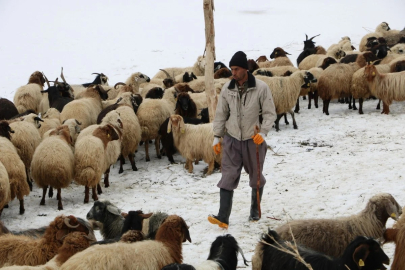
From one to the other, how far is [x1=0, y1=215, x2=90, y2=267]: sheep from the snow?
1555mm

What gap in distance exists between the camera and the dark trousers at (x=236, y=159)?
6.41 meters

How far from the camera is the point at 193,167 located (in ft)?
33.2

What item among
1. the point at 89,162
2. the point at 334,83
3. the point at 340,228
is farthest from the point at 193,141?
the point at 340,228

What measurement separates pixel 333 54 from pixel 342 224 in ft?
44.4

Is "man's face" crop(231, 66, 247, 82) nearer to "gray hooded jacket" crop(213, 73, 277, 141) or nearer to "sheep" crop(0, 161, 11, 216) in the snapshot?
Result: "gray hooded jacket" crop(213, 73, 277, 141)

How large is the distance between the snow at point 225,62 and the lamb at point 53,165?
46 cm

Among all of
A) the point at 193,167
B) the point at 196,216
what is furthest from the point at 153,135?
the point at 196,216

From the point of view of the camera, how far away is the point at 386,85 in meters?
12.1

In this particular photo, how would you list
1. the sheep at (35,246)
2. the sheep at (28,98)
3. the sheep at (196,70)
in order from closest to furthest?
the sheep at (35,246)
the sheep at (28,98)
the sheep at (196,70)

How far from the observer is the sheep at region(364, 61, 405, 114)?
1202cm

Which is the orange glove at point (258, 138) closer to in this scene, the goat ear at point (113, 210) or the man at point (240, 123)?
the man at point (240, 123)

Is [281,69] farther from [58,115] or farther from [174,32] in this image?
[174,32]

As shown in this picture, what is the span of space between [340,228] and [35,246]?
307 cm

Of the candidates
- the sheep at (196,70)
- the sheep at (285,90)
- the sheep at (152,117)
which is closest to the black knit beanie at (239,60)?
the sheep at (152,117)
